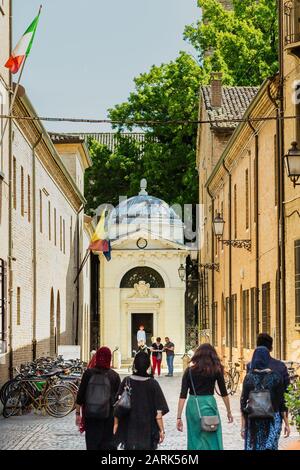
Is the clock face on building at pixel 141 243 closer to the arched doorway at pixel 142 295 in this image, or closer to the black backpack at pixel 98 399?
the arched doorway at pixel 142 295

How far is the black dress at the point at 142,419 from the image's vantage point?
12133 mm

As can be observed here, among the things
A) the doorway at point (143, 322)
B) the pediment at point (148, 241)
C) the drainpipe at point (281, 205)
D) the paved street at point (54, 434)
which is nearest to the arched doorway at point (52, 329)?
the paved street at point (54, 434)

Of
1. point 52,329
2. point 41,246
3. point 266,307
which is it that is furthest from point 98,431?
point 52,329

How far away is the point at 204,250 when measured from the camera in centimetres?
4994

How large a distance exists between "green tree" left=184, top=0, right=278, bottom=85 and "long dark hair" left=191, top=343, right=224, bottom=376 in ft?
136

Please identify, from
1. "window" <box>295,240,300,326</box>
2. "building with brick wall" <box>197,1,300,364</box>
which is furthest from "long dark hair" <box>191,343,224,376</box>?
"window" <box>295,240,300,326</box>

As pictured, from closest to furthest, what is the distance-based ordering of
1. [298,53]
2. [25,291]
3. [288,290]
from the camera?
[298,53]
[288,290]
[25,291]

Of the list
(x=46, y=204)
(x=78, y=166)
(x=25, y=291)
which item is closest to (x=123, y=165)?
(x=78, y=166)

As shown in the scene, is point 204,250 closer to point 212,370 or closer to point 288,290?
point 288,290

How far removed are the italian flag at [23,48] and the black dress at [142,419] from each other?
11840 mm

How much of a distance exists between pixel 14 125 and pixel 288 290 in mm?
7358

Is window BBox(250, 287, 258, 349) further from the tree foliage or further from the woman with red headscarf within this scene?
the tree foliage

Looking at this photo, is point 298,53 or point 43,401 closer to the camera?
point 298,53

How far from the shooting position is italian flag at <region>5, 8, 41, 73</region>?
22.8m
